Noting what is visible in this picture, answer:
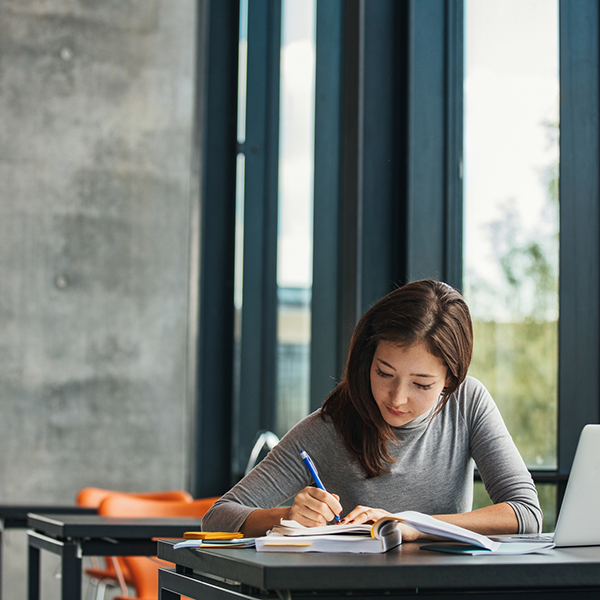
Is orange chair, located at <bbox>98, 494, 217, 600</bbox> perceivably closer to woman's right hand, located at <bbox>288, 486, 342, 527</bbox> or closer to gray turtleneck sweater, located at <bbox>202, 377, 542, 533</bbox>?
gray turtleneck sweater, located at <bbox>202, 377, 542, 533</bbox>

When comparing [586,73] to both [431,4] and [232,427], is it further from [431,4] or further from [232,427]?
[232,427]

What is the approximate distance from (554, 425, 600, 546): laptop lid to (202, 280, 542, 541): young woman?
33cm

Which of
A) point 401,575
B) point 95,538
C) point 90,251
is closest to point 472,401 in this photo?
point 401,575

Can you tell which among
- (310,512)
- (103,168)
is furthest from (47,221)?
(310,512)

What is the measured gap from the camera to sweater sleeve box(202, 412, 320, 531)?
1.72 m

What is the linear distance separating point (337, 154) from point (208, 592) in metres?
2.39

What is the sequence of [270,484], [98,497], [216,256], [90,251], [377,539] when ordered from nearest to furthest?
[377,539] < [270,484] < [98,497] < [216,256] < [90,251]

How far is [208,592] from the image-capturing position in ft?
3.94

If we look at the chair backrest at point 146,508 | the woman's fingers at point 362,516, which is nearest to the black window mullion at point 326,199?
the chair backrest at point 146,508

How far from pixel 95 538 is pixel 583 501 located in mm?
1435

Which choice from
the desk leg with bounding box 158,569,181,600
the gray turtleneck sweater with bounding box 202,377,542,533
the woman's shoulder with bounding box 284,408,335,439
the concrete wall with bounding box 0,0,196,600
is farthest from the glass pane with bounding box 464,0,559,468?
the concrete wall with bounding box 0,0,196,600

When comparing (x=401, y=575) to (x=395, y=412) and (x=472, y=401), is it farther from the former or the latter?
(x=472, y=401)

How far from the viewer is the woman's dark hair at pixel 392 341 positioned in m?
1.72

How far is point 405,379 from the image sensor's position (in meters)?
1.70
